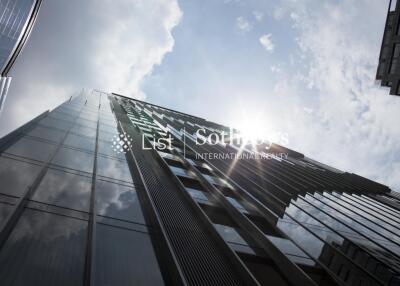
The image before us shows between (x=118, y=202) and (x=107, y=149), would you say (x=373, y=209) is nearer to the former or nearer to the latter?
(x=107, y=149)

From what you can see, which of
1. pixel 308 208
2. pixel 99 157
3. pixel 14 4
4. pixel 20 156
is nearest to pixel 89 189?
pixel 20 156

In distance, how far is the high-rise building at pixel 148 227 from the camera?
585 cm

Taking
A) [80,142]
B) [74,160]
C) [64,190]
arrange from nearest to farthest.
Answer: [64,190] < [74,160] < [80,142]

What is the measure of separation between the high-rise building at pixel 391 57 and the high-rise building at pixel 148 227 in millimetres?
18434

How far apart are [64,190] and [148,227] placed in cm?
239

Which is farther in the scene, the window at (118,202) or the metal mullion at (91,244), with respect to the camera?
the window at (118,202)

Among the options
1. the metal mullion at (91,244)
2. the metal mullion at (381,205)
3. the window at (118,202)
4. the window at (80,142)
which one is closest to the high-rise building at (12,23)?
the window at (80,142)

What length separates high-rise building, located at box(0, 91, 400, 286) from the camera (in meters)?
5.85

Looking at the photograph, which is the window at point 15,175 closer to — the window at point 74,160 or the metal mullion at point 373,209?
the window at point 74,160

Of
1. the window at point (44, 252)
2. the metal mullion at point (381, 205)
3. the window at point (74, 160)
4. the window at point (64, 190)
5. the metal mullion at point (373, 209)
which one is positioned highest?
the metal mullion at point (381, 205)

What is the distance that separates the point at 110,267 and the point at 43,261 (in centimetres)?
112

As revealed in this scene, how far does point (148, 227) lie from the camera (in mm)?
7652

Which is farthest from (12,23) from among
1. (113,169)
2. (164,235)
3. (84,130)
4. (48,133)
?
(164,235)

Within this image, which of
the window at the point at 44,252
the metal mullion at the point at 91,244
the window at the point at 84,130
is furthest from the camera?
the window at the point at 84,130
